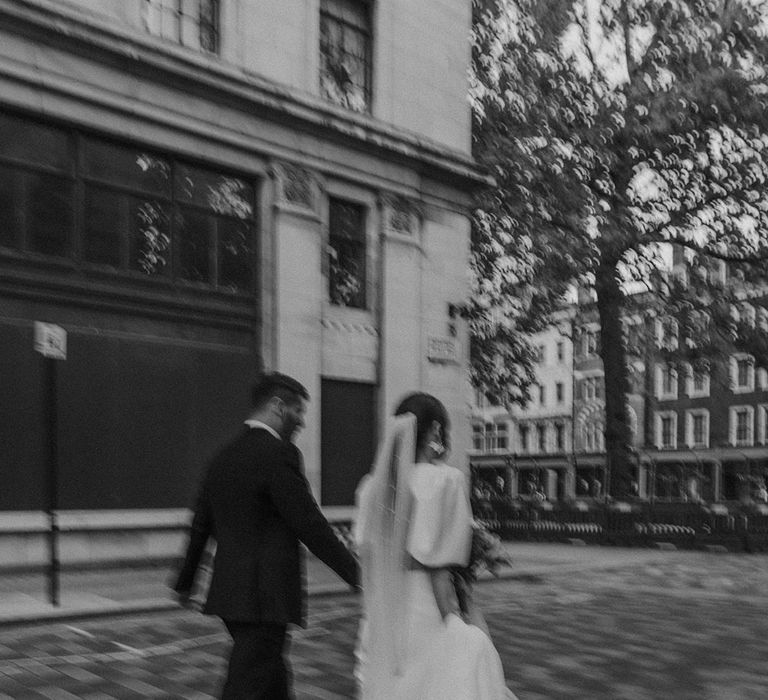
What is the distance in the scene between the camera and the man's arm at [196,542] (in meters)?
4.70

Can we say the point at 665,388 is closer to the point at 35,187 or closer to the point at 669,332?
the point at 669,332

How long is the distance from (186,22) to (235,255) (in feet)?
10.5

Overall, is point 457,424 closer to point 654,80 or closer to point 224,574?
point 654,80

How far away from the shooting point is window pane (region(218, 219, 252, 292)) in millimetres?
15969

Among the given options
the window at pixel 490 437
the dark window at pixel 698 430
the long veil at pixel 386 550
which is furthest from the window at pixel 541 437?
the long veil at pixel 386 550

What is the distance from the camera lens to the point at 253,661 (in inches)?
175

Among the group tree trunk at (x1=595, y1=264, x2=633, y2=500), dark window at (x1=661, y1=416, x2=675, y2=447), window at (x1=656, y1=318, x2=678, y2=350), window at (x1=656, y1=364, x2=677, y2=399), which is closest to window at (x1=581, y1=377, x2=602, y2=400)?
window at (x1=656, y1=364, x2=677, y2=399)

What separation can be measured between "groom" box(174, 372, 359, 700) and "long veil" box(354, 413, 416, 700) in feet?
0.88

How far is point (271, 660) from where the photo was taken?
451 centimetres

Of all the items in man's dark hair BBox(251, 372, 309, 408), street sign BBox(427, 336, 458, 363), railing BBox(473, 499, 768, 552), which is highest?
street sign BBox(427, 336, 458, 363)

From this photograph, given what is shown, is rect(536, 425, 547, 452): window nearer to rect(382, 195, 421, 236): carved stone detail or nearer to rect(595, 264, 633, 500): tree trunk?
rect(595, 264, 633, 500): tree trunk

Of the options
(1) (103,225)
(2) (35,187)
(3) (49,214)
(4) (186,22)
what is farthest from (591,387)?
(2) (35,187)

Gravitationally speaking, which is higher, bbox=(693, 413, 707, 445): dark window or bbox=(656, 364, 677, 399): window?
bbox=(656, 364, 677, 399): window

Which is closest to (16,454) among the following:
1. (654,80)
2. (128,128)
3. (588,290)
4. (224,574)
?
(128,128)
